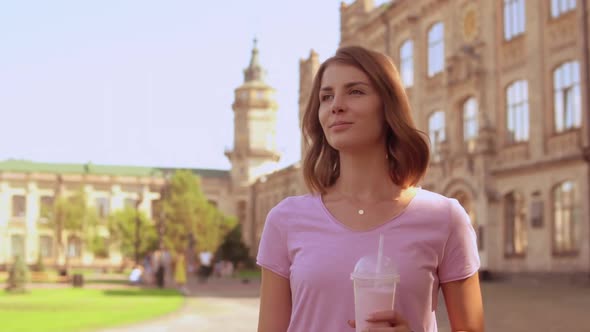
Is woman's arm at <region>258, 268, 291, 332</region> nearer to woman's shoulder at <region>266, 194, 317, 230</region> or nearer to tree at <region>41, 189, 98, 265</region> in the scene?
woman's shoulder at <region>266, 194, 317, 230</region>

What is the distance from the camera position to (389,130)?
8.98ft

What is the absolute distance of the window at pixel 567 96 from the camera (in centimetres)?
2845

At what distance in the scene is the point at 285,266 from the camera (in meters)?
2.67

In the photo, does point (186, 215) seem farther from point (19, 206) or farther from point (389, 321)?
point (389, 321)

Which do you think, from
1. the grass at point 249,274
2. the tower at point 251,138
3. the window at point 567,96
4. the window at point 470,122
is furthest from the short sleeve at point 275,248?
the tower at point 251,138

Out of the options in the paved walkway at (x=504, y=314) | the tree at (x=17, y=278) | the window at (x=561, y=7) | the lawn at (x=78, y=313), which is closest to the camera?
the paved walkway at (x=504, y=314)

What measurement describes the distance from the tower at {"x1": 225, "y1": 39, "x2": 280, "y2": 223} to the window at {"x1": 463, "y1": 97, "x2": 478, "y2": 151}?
5814 centimetres

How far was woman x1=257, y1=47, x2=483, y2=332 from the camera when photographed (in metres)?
2.48

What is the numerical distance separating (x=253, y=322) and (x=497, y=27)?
21683 mm

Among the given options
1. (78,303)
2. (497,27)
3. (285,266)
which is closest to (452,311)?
(285,266)

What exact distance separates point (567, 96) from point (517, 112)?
11.0 ft

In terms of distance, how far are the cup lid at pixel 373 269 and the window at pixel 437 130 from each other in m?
35.4

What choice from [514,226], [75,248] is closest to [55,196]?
[75,248]

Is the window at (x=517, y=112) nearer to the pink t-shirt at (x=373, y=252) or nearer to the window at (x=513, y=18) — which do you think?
the window at (x=513, y=18)
